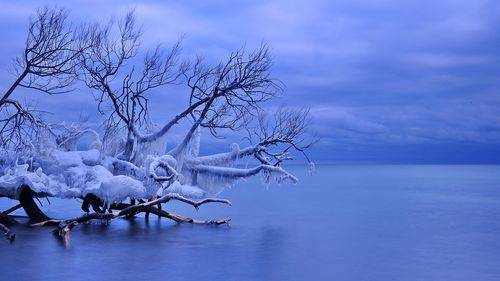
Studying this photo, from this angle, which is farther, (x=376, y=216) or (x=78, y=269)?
(x=376, y=216)

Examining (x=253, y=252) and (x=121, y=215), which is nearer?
(x=253, y=252)

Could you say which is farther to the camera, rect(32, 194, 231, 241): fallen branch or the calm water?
rect(32, 194, 231, 241): fallen branch

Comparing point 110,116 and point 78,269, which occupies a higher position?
point 110,116

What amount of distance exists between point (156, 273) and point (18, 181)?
862cm

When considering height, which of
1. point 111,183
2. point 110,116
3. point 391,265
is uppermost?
point 110,116

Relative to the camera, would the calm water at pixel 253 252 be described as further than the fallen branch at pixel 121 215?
No

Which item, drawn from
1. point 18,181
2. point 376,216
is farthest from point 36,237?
point 376,216

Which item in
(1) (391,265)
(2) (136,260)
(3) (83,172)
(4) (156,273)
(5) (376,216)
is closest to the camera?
(4) (156,273)

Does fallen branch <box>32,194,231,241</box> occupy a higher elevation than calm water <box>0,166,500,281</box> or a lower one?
higher

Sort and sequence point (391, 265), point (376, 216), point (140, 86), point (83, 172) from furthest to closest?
point (376, 216)
point (140, 86)
point (83, 172)
point (391, 265)

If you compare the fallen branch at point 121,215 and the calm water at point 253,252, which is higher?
the fallen branch at point 121,215

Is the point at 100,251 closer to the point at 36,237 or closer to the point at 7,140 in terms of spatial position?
the point at 36,237

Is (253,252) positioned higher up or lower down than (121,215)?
lower down

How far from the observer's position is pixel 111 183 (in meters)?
22.8
